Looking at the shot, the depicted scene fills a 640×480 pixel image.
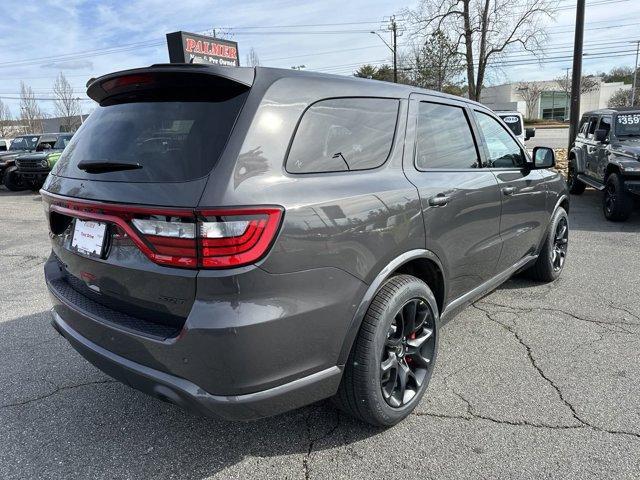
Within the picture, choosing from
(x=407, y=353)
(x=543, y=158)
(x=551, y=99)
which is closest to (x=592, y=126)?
(x=543, y=158)

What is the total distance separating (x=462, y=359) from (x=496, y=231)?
3.12 ft

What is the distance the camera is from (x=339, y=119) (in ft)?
7.68

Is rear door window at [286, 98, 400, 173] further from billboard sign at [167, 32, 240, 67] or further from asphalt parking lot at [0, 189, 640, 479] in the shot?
billboard sign at [167, 32, 240, 67]

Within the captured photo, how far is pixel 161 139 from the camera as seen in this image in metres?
2.13

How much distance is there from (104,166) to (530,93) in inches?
2988

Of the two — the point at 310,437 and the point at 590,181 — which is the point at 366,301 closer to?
the point at 310,437

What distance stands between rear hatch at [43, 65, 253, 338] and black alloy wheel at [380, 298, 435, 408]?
1.15 metres

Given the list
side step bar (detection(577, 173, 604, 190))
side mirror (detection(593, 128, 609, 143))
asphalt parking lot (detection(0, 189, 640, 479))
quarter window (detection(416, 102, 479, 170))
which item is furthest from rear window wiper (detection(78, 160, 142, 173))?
side mirror (detection(593, 128, 609, 143))

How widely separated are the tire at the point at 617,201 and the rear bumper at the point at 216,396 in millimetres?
7253

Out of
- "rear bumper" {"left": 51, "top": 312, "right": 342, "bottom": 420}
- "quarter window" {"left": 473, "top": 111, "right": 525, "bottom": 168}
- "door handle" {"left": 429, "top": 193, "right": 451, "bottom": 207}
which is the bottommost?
"rear bumper" {"left": 51, "top": 312, "right": 342, "bottom": 420}

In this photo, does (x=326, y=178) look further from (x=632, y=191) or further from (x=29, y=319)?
(x=632, y=191)

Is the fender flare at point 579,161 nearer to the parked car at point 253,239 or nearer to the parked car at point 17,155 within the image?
the parked car at point 253,239

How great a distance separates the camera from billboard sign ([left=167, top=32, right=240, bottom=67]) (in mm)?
12516

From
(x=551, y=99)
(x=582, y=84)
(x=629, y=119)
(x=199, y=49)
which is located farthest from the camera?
(x=551, y=99)
